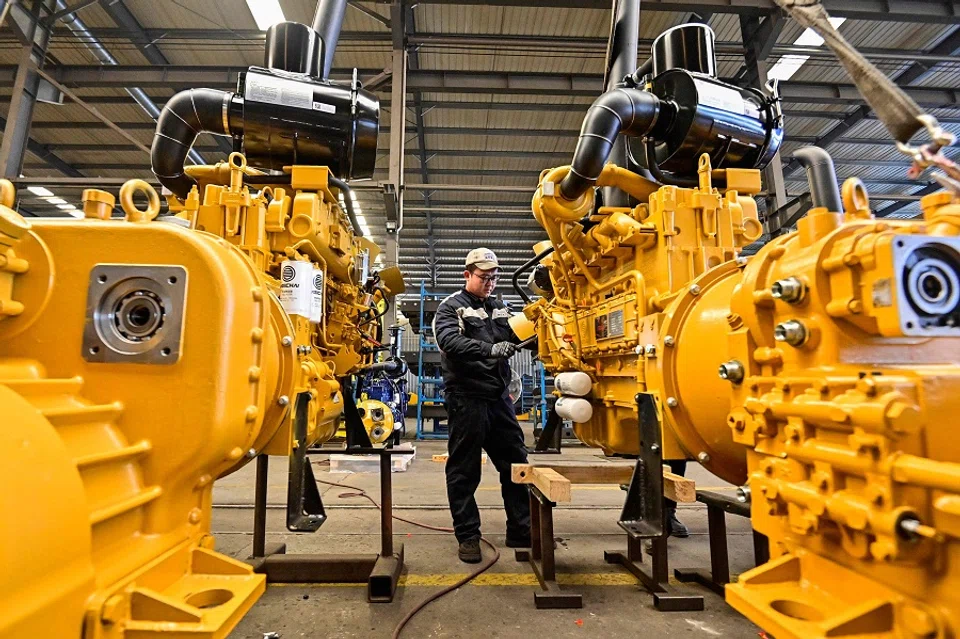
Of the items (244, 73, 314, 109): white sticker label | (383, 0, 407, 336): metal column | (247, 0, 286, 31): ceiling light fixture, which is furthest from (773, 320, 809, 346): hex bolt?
(247, 0, 286, 31): ceiling light fixture

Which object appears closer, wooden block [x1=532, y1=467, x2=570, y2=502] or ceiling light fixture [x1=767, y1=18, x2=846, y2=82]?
wooden block [x1=532, y1=467, x2=570, y2=502]

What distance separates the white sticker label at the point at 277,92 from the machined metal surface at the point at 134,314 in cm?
193

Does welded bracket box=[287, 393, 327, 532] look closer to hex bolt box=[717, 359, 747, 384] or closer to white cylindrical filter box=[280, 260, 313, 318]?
white cylindrical filter box=[280, 260, 313, 318]

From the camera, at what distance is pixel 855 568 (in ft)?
3.12

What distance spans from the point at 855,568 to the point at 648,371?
1.17 metres

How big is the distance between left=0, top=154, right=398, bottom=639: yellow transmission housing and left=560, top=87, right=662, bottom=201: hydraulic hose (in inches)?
69.3

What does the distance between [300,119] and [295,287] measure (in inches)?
42.6

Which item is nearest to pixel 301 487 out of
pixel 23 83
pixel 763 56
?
pixel 23 83

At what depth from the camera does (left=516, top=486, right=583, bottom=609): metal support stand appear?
2.21m

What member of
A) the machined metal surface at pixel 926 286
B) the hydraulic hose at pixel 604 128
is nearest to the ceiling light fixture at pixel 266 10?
the hydraulic hose at pixel 604 128

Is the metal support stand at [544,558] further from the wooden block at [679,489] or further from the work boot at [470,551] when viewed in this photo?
the wooden block at [679,489]

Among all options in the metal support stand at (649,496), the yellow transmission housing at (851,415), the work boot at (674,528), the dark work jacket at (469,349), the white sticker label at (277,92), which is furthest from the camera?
the work boot at (674,528)

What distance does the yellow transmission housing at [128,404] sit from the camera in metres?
0.73

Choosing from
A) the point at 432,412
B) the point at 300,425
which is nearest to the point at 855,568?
the point at 300,425
